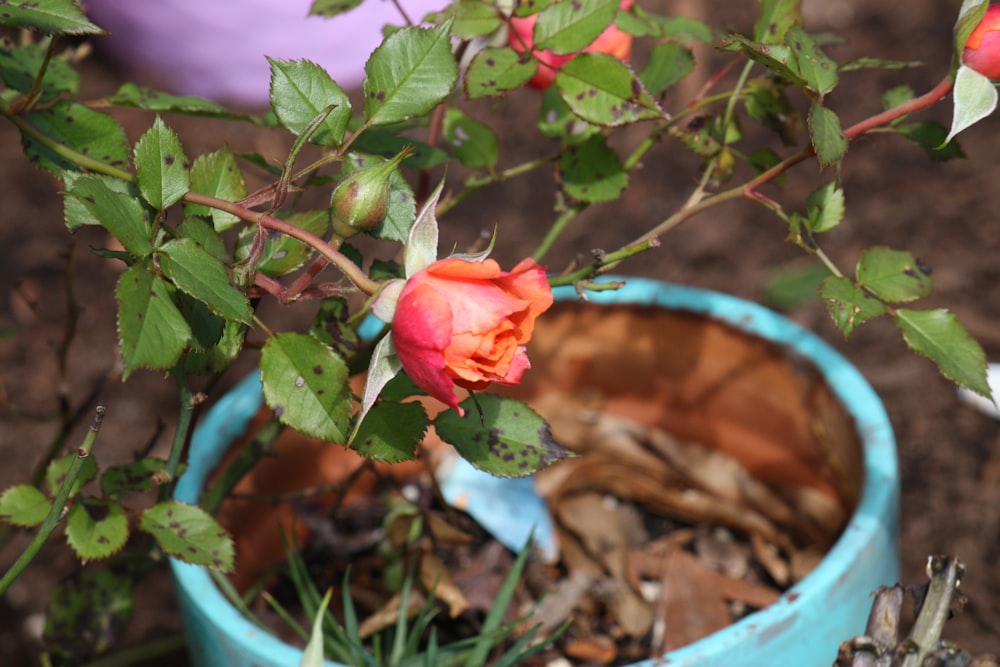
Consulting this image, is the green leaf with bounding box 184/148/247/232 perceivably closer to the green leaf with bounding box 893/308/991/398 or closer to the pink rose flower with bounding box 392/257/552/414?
the pink rose flower with bounding box 392/257/552/414

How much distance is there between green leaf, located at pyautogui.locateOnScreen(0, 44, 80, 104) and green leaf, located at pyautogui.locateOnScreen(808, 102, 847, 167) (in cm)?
39

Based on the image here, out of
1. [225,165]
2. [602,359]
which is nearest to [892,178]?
[602,359]

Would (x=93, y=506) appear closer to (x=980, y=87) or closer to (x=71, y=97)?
(x=71, y=97)

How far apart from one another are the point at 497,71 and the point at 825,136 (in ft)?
0.57

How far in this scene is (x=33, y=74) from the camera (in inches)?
22.6

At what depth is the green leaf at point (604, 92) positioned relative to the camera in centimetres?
52

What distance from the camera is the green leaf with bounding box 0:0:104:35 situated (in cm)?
45

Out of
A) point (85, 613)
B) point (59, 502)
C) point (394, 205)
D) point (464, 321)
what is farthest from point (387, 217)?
point (85, 613)

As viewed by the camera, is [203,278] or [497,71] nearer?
[203,278]

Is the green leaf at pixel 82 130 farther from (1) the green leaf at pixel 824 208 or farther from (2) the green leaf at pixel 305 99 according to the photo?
(1) the green leaf at pixel 824 208

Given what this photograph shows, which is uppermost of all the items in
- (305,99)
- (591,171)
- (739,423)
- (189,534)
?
(305,99)

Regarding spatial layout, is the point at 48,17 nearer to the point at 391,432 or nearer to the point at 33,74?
the point at 33,74

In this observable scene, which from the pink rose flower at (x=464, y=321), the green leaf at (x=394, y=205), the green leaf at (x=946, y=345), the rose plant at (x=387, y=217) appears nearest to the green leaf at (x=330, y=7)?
the rose plant at (x=387, y=217)

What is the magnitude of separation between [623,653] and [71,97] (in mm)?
521
